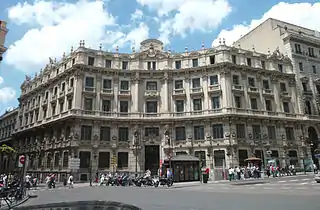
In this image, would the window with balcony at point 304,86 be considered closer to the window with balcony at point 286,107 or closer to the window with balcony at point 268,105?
the window with balcony at point 286,107

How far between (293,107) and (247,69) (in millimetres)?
10191

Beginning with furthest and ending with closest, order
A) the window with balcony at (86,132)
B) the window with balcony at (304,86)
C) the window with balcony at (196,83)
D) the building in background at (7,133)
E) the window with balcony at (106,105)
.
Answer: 1. the building in background at (7,133)
2. the window with balcony at (304,86)
3. the window with balcony at (196,83)
4. the window with balcony at (106,105)
5. the window with balcony at (86,132)

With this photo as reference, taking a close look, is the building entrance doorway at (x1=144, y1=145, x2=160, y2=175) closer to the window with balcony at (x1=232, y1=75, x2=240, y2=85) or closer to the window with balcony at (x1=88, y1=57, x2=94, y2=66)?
the window with balcony at (x1=88, y1=57, x2=94, y2=66)

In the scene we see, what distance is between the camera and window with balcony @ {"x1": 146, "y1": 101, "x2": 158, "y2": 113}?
4028 centimetres

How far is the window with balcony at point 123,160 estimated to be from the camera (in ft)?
122

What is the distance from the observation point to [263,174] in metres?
33.7

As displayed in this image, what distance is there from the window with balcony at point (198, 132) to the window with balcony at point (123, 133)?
984cm

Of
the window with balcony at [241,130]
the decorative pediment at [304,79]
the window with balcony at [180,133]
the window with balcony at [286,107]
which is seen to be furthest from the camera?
the decorative pediment at [304,79]

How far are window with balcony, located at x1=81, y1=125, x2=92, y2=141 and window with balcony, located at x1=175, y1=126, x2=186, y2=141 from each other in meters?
12.5

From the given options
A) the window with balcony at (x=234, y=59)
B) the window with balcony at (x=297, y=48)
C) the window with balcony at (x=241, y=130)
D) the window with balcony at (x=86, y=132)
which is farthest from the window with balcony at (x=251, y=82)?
the window with balcony at (x=86, y=132)

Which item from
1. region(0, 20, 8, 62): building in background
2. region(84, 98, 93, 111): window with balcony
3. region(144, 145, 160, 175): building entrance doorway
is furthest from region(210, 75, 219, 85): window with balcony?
region(0, 20, 8, 62): building in background

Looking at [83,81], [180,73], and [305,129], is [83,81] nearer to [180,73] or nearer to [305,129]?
[180,73]

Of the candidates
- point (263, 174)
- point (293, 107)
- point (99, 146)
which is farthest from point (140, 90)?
point (293, 107)

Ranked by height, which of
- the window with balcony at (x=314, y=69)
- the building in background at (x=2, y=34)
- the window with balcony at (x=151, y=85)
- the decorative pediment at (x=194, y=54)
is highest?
the decorative pediment at (x=194, y=54)
